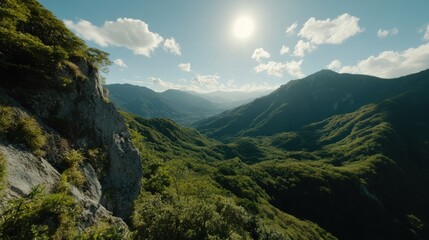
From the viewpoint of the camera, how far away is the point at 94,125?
71.5ft

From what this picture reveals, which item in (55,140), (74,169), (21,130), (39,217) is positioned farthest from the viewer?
(55,140)

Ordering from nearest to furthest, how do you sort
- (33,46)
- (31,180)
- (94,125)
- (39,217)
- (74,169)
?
(39,217) < (31,180) < (33,46) < (74,169) < (94,125)

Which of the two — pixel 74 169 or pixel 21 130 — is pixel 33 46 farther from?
pixel 74 169

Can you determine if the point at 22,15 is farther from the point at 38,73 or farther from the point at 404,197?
the point at 404,197

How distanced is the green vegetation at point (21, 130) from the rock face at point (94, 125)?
1.74 m

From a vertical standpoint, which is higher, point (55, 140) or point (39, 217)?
point (55, 140)

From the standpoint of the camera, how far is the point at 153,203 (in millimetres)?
23922

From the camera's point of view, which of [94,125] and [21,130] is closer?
[21,130]

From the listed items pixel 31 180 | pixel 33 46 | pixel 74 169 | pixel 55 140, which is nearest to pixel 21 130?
pixel 55 140

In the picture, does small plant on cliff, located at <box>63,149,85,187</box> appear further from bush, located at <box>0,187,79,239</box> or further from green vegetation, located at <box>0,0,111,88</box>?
green vegetation, located at <box>0,0,111,88</box>

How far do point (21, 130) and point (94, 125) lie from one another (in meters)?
7.18

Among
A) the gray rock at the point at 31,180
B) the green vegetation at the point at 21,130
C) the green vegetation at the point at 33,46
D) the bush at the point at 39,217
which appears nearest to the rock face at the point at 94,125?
the green vegetation at the point at 33,46

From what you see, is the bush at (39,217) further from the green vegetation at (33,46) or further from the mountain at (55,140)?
the green vegetation at (33,46)

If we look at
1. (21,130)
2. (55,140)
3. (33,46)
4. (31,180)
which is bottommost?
(31,180)
